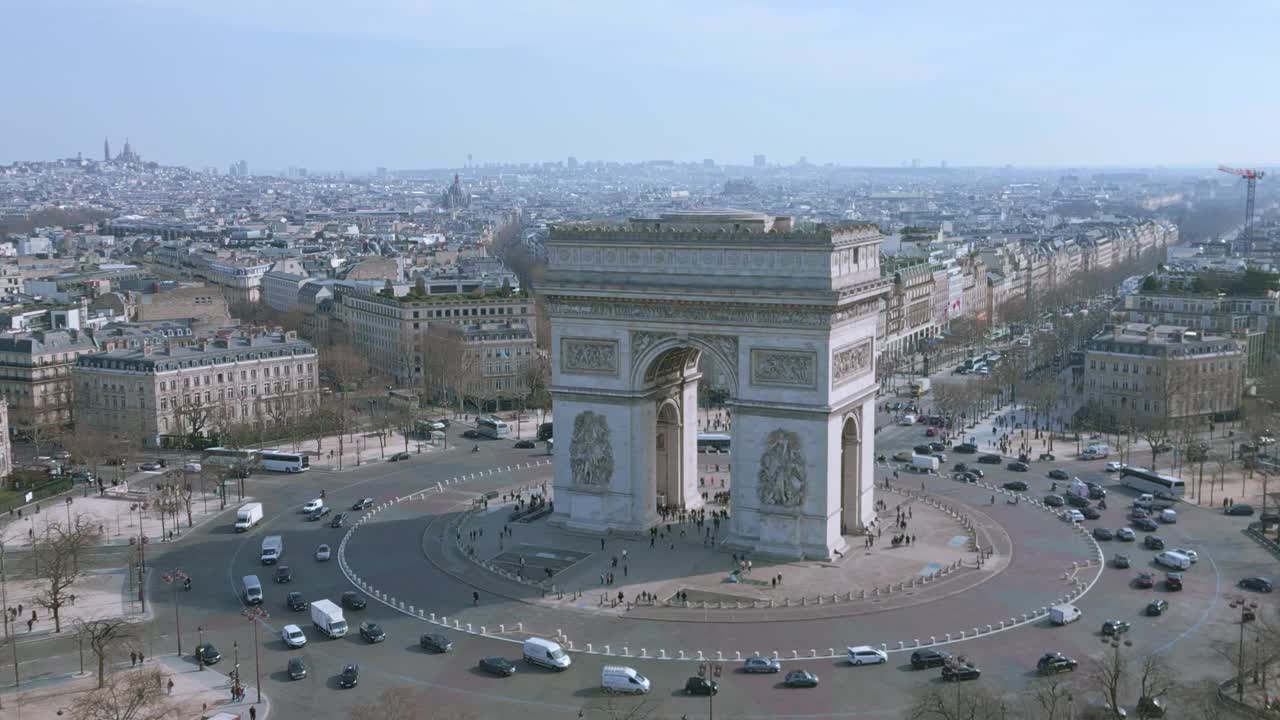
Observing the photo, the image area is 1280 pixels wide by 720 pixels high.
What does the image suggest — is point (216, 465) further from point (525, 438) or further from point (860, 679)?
point (860, 679)

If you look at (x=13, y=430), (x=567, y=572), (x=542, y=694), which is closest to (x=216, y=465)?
(x=13, y=430)

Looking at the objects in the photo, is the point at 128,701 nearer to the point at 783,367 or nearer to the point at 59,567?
the point at 59,567

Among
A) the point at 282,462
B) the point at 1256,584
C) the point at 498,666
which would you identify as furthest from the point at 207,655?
the point at 1256,584

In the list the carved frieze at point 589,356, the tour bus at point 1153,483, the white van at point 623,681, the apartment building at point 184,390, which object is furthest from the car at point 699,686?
the apartment building at point 184,390

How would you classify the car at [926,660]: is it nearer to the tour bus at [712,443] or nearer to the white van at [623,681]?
the white van at [623,681]

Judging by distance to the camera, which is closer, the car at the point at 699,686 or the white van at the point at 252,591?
the car at the point at 699,686
